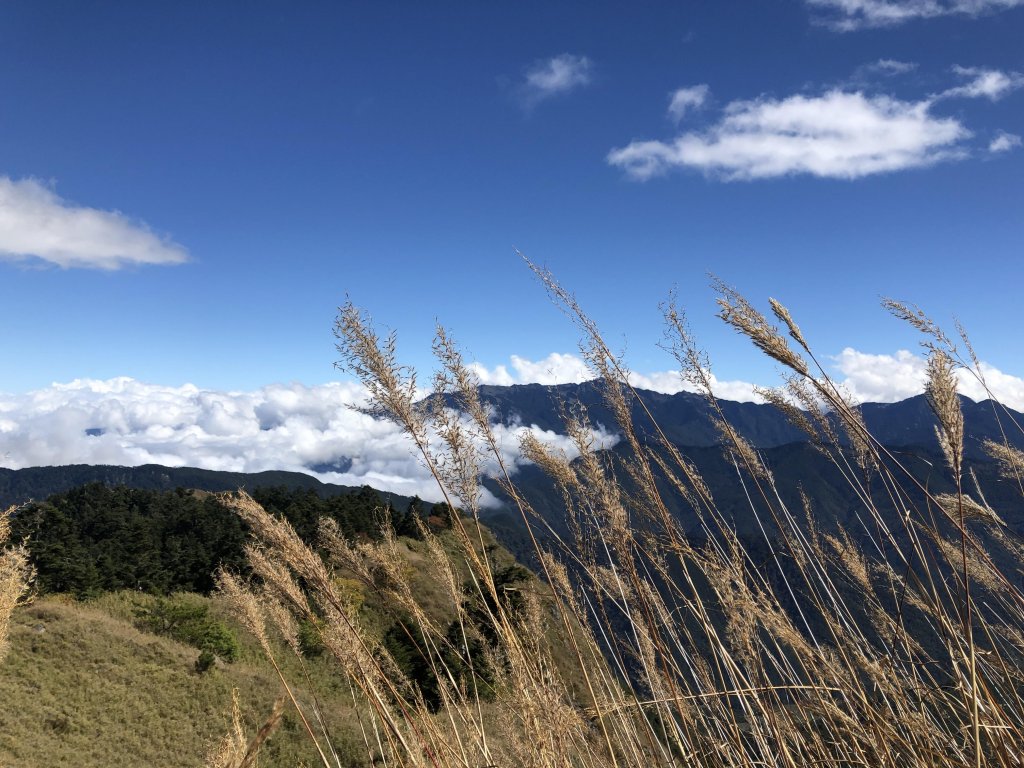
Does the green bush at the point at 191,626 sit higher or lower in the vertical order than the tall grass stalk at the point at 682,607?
lower

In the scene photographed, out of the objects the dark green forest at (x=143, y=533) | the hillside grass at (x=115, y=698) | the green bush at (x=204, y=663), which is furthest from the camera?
the dark green forest at (x=143, y=533)

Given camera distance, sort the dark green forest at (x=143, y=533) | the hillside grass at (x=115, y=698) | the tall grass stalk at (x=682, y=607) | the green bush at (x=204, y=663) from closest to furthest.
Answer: the tall grass stalk at (x=682, y=607) < the hillside grass at (x=115, y=698) < the green bush at (x=204, y=663) < the dark green forest at (x=143, y=533)

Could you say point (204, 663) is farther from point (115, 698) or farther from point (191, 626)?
point (191, 626)

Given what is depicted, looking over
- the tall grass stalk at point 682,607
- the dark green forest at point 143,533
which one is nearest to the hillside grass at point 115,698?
Answer: the dark green forest at point 143,533

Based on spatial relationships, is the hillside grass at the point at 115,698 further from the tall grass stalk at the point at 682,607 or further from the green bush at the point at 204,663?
the tall grass stalk at the point at 682,607

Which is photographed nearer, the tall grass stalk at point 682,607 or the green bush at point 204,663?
the tall grass stalk at point 682,607

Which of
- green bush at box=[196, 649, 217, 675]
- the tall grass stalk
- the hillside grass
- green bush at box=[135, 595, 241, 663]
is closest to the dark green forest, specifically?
green bush at box=[135, 595, 241, 663]

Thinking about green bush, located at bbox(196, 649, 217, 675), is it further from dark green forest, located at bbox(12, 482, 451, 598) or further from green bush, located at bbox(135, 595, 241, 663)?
dark green forest, located at bbox(12, 482, 451, 598)

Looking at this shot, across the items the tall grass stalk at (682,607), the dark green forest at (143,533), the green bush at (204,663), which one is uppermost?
the tall grass stalk at (682,607)

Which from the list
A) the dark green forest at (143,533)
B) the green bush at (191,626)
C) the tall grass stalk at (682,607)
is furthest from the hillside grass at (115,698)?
the tall grass stalk at (682,607)

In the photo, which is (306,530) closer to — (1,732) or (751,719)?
(1,732)

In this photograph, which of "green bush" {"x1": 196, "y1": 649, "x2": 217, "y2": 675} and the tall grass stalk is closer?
the tall grass stalk

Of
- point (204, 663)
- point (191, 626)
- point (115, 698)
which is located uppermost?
point (191, 626)

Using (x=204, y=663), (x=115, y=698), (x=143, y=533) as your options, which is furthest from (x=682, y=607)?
(x=143, y=533)
